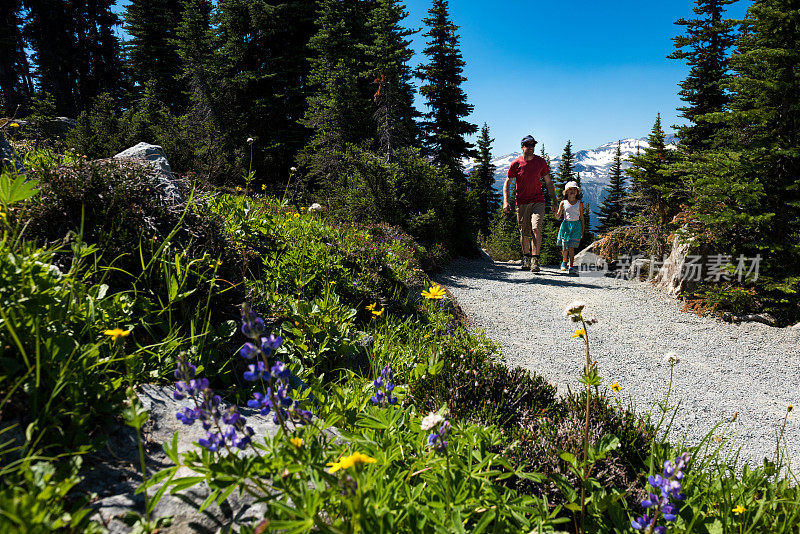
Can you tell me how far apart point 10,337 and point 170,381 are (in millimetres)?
754

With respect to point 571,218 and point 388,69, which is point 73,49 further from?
point 571,218

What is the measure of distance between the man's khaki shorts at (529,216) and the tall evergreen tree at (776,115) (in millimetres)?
3895

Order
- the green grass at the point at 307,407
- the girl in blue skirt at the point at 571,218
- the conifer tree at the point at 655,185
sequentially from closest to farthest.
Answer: the green grass at the point at 307,407 < the girl in blue skirt at the point at 571,218 < the conifer tree at the point at 655,185

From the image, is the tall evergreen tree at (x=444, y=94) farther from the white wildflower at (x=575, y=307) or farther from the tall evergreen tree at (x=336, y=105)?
the white wildflower at (x=575, y=307)

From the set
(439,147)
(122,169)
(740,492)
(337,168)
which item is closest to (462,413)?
(740,492)

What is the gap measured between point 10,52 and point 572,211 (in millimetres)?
39807

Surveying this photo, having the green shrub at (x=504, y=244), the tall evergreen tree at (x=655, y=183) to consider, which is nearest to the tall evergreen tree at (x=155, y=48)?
the green shrub at (x=504, y=244)

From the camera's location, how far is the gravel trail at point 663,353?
3629 millimetres

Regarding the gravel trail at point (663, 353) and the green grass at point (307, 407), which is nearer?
the green grass at point (307, 407)

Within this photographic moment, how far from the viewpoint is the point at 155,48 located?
27875 mm

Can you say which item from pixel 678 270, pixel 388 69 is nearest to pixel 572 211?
pixel 678 270

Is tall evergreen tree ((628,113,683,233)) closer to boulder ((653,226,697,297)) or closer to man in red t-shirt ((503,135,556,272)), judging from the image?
boulder ((653,226,697,297))

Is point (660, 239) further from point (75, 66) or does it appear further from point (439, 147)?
point (75, 66)

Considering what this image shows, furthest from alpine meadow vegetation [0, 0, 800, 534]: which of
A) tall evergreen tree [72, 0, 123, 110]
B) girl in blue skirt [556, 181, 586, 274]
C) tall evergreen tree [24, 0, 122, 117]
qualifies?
tall evergreen tree [72, 0, 123, 110]
